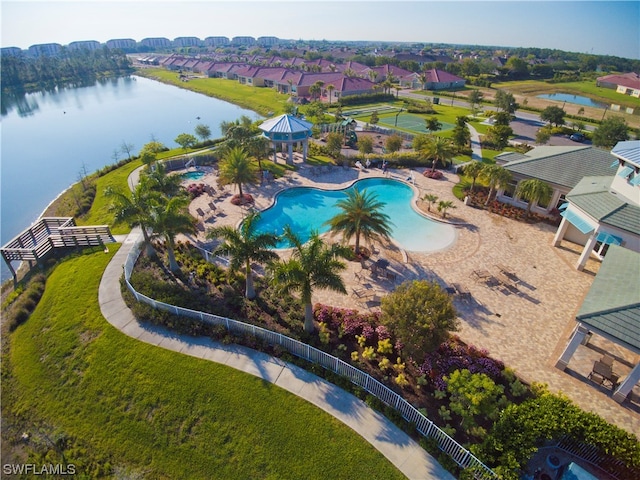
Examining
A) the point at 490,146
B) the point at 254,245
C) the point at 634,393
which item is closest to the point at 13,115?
the point at 254,245

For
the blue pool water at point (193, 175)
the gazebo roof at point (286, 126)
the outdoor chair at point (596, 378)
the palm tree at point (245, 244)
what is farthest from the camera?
the gazebo roof at point (286, 126)

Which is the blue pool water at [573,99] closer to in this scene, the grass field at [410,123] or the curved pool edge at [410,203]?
the grass field at [410,123]

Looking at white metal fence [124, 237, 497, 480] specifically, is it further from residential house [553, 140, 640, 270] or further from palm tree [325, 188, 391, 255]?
residential house [553, 140, 640, 270]

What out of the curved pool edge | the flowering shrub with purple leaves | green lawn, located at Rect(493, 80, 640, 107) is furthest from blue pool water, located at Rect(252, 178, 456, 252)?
green lawn, located at Rect(493, 80, 640, 107)

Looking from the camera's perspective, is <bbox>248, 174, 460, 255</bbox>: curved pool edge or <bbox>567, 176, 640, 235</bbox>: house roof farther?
<bbox>248, 174, 460, 255</bbox>: curved pool edge

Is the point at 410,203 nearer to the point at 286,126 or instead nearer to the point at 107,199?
the point at 286,126

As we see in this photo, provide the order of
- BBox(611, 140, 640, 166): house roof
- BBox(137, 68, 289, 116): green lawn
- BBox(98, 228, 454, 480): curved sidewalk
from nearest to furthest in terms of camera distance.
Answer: BBox(98, 228, 454, 480): curved sidewalk < BBox(611, 140, 640, 166): house roof < BBox(137, 68, 289, 116): green lawn

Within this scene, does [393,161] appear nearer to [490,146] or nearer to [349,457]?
[490,146]

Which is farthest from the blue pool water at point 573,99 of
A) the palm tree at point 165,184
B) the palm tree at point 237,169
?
the palm tree at point 165,184
